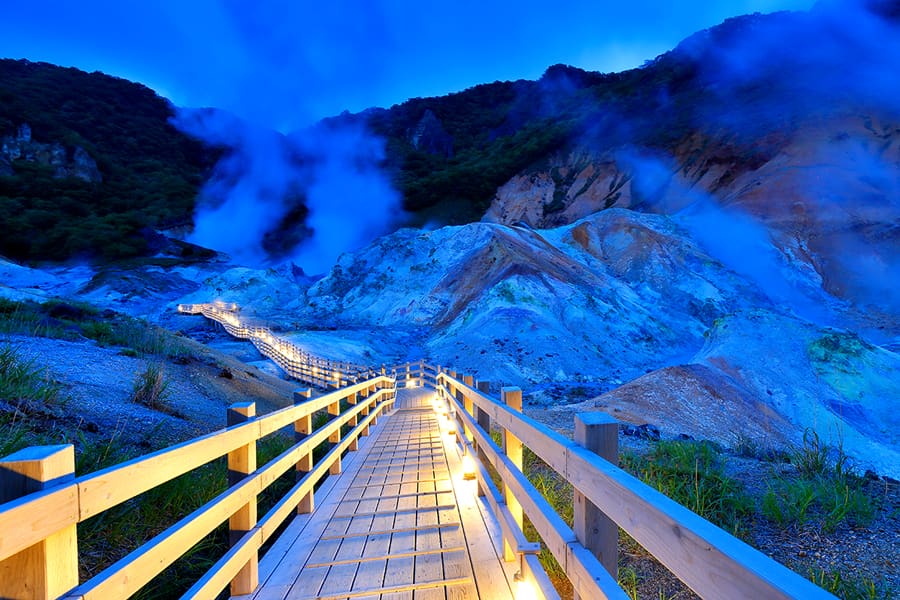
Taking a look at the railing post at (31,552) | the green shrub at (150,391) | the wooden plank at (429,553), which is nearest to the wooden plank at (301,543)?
the wooden plank at (429,553)

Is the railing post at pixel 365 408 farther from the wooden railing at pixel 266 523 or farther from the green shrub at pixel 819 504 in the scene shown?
the green shrub at pixel 819 504

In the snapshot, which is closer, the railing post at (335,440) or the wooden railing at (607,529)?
the wooden railing at (607,529)

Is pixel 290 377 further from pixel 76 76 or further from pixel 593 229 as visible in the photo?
pixel 76 76

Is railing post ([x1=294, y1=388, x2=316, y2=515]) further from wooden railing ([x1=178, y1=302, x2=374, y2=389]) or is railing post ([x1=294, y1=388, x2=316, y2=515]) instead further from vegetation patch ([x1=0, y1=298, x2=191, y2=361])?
vegetation patch ([x1=0, y1=298, x2=191, y2=361])

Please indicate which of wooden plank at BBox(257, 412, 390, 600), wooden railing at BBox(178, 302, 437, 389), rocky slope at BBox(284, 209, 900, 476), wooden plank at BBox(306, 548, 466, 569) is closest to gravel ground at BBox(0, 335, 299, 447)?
wooden plank at BBox(257, 412, 390, 600)

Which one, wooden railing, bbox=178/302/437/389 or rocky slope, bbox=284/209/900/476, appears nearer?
wooden railing, bbox=178/302/437/389

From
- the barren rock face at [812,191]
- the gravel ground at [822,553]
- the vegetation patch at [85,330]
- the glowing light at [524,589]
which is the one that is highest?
the barren rock face at [812,191]

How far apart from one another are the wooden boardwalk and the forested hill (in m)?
79.6

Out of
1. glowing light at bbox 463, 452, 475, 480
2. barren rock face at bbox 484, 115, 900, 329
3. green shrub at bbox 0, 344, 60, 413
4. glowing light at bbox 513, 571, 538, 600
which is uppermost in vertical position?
barren rock face at bbox 484, 115, 900, 329

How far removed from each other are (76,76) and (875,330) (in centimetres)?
15892

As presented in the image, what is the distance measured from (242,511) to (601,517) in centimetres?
222

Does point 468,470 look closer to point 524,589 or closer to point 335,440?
point 335,440

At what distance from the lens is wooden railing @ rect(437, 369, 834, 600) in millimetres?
942

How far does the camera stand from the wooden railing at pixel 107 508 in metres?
1.37
